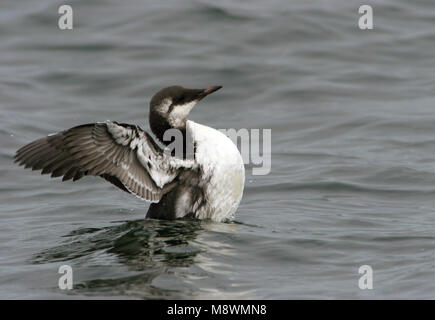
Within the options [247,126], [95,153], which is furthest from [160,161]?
[247,126]

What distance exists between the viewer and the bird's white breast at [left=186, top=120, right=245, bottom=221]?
25.7 feet

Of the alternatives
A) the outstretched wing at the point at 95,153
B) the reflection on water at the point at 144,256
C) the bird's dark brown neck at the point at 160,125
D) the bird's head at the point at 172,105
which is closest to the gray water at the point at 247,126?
the reflection on water at the point at 144,256

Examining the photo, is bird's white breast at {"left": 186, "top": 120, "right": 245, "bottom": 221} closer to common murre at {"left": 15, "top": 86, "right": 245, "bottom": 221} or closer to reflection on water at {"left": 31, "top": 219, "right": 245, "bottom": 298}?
common murre at {"left": 15, "top": 86, "right": 245, "bottom": 221}

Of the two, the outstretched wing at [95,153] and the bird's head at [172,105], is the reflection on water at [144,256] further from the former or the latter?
the bird's head at [172,105]

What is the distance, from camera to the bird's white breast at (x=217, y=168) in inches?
308

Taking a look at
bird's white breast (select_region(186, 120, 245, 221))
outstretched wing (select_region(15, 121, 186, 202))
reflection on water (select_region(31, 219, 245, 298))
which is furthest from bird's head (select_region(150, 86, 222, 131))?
reflection on water (select_region(31, 219, 245, 298))

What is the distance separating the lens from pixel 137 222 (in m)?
8.44

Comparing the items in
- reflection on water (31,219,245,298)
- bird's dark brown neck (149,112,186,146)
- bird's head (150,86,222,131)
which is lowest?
reflection on water (31,219,245,298)

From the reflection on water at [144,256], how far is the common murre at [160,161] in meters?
0.23

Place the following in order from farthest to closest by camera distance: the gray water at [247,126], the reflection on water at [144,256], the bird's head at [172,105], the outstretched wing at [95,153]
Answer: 1. the bird's head at [172,105]
2. the outstretched wing at [95,153]
3. the gray water at [247,126]
4. the reflection on water at [144,256]

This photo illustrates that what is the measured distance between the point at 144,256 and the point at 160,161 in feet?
2.96

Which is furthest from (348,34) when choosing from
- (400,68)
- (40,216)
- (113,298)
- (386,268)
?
(113,298)

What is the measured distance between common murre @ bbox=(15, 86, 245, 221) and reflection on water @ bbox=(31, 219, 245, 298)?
9.2 inches
